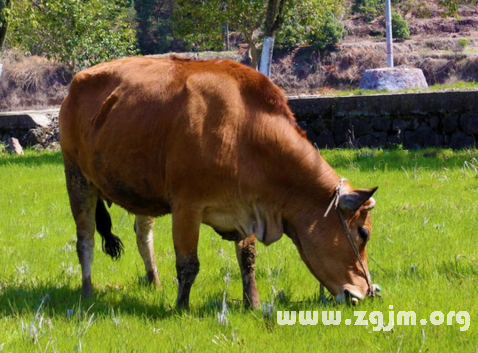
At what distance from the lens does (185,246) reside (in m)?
6.00

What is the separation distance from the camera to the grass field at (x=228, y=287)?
16.8 ft

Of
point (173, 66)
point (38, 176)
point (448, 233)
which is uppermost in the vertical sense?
point (173, 66)

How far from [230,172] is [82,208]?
1.99 meters

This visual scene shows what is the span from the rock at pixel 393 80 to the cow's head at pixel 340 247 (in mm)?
21594

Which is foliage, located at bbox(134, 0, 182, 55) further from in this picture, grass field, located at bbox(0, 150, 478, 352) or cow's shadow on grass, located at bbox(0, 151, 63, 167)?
grass field, located at bbox(0, 150, 478, 352)

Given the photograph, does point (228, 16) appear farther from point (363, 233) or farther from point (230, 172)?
point (363, 233)

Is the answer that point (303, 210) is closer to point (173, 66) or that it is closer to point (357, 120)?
point (173, 66)

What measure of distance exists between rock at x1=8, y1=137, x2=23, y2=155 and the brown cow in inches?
508

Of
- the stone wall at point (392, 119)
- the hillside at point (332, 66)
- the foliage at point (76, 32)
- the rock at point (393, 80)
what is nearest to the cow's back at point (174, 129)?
the stone wall at point (392, 119)

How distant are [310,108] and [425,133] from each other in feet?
8.22

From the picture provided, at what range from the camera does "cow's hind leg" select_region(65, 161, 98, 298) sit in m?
7.14

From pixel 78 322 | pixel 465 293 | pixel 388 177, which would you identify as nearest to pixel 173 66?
pixel 78 322

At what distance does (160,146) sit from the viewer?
6168 millimetres

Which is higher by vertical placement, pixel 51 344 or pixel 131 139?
pixel 131 139
